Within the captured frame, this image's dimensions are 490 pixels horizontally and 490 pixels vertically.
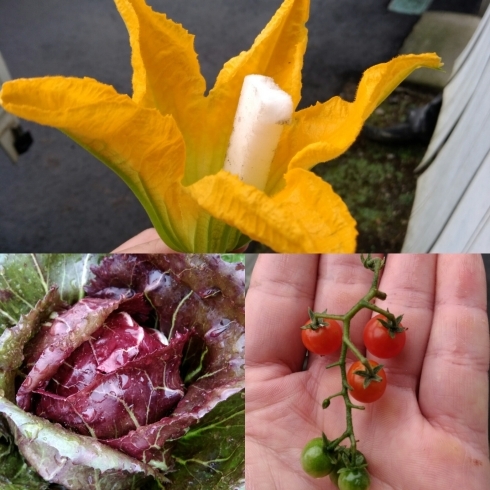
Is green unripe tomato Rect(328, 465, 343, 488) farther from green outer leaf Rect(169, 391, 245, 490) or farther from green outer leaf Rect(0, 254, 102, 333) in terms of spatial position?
green outer leaf Rect(0, 254, 102, 333)

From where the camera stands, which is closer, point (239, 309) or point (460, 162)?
point (239, 309)

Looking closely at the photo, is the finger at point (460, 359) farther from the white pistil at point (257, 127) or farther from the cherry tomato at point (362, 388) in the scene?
the white pistil at point (257, 127)

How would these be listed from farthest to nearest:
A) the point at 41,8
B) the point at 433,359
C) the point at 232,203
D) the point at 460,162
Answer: the point at 41,8 → the point at 460,162 → the point at 433,359 → the point at 232,203

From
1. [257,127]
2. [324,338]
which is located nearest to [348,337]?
[324,338]

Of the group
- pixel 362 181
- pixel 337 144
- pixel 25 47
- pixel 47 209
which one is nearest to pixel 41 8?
pixel 25 47

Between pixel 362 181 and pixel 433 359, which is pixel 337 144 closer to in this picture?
pixel 433 359

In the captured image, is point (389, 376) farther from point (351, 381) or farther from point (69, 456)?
point (69, 456)
